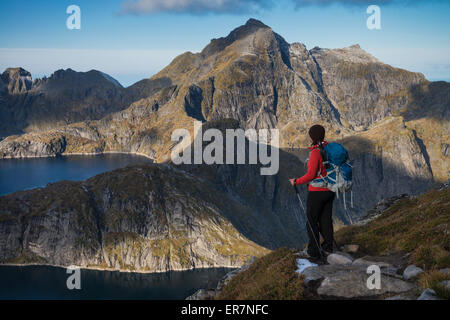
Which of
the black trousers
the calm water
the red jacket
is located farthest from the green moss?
the calm water

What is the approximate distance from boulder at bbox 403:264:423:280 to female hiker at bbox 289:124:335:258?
11.6 feet

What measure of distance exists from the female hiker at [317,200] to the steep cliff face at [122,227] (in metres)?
140

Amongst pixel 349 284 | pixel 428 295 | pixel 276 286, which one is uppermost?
pixel 428 295

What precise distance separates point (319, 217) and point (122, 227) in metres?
159

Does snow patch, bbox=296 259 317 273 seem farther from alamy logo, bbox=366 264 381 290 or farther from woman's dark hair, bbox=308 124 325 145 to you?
woman's dark hair, bbox=308 124 325 145

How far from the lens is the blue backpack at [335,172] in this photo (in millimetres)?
14992

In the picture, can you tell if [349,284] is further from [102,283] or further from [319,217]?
[102,283]

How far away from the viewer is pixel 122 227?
537 ft

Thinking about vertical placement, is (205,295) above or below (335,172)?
below

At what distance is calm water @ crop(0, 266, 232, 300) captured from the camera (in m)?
120

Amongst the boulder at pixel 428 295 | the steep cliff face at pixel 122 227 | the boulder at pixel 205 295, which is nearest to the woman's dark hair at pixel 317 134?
the boulder at pixel 428 295

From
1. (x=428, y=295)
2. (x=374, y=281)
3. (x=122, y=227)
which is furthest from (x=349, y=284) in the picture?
(x=122, y=227)

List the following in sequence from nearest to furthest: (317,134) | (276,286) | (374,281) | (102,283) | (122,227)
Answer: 1. (374,281)
2. (276,286)
3. (317,134)
4. (102,283)
5. (122,227)
